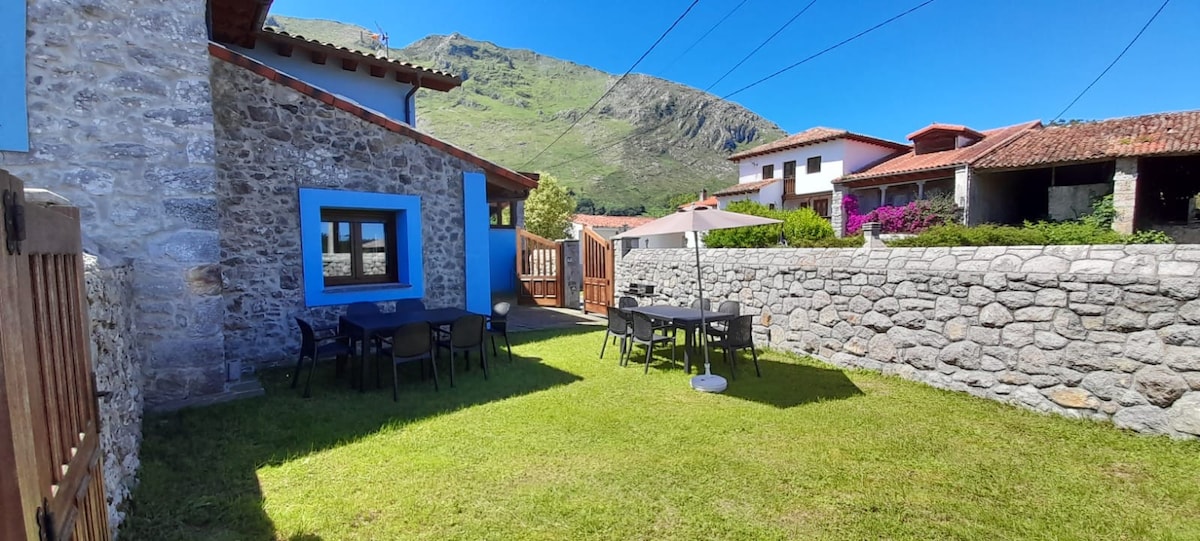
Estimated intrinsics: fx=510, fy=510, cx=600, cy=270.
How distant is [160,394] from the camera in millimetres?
5086

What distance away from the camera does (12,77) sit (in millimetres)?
4254

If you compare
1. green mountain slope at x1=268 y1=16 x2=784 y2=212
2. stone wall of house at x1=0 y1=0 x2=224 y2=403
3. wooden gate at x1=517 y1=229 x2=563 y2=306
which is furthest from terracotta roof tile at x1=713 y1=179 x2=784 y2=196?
stone wall of house at x1=0 y1=0 x2=224 y2=403

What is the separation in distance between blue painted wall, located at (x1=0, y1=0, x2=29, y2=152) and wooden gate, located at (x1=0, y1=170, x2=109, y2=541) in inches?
140

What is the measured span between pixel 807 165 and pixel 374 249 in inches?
1080

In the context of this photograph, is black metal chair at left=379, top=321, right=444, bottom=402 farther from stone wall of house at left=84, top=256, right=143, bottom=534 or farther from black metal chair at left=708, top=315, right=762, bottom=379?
black metal chair at left=708, top=315, right=762, bottom=379

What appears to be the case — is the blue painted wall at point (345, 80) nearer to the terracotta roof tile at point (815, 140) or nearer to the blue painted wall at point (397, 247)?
the blue painted wall at point (397, 247)

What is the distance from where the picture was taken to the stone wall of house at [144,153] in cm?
448

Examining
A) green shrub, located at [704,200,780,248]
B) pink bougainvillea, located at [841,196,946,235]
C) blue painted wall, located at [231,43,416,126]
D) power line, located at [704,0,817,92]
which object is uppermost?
power line, located at [704,0,817,92]

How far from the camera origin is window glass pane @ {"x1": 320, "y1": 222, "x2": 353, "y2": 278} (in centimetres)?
763

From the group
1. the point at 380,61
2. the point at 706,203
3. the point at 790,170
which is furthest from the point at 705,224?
the point at 790,170

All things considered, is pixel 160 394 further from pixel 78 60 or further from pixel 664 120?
pixel 664 120

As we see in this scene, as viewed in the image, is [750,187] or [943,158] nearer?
[943,158]

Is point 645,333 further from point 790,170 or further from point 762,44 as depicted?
point 790,170

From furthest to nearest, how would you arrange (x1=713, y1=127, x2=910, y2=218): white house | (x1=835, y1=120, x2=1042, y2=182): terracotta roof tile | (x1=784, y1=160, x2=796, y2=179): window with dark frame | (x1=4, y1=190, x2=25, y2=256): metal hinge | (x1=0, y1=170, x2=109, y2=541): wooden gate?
(x1=784, y1=160, x2=796, y2=179): window with dark frame, (x1=713, y1=127, x2=910, y2=218): white house, (x1=835, y1=120, x2=1042, y2=182): terracotta roof tile, (x1=4, y1=190, x2=25, y2=256): metal hinge, (x1=0, y1=170, x2=109, y2=541): wooden gate
